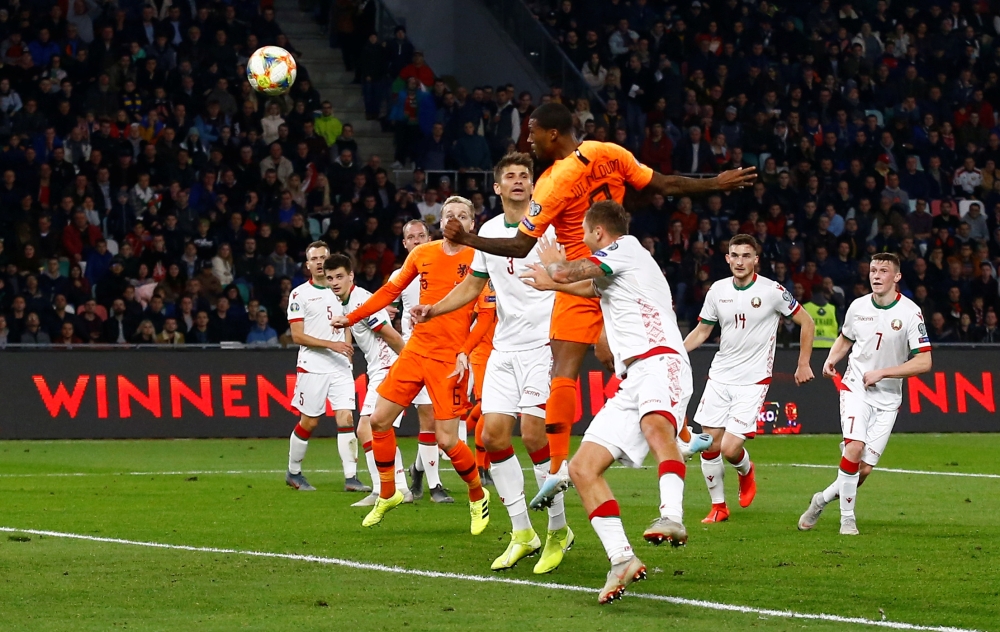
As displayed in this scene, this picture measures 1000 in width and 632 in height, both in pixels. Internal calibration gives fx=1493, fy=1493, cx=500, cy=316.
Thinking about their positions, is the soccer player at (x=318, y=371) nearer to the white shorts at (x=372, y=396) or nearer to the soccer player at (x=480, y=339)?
the white shorts at (x=372, y=396)

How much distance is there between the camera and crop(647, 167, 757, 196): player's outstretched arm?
885 centimetres

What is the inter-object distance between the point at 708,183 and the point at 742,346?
4121 millimetres

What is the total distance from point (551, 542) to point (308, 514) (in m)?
3.64

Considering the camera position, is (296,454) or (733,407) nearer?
(733,407)

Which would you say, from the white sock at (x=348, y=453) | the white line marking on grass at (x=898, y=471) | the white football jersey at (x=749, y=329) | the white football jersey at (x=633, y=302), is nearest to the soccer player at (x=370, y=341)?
the white sock at (x=348, y=453)

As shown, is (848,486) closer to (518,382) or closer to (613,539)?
(518,382)

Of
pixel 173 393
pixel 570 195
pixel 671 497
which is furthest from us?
pixel 173 393

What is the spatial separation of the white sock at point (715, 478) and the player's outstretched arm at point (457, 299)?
3.16 m

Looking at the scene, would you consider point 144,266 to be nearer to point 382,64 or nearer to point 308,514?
point 382,64

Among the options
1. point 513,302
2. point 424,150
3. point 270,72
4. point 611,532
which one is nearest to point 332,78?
point 424,150

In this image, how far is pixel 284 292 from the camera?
22656 millimetres

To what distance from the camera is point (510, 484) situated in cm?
930

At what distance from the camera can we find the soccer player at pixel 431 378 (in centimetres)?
1109

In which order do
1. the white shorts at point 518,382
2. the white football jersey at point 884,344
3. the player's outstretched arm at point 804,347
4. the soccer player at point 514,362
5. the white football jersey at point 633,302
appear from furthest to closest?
the player's outstretched arm at point 804,347 → the white football jersey at point 884,344 → the white shorts at point 518,382 → the soccer player at point 514,362 → the white football jersey at point 633,302
